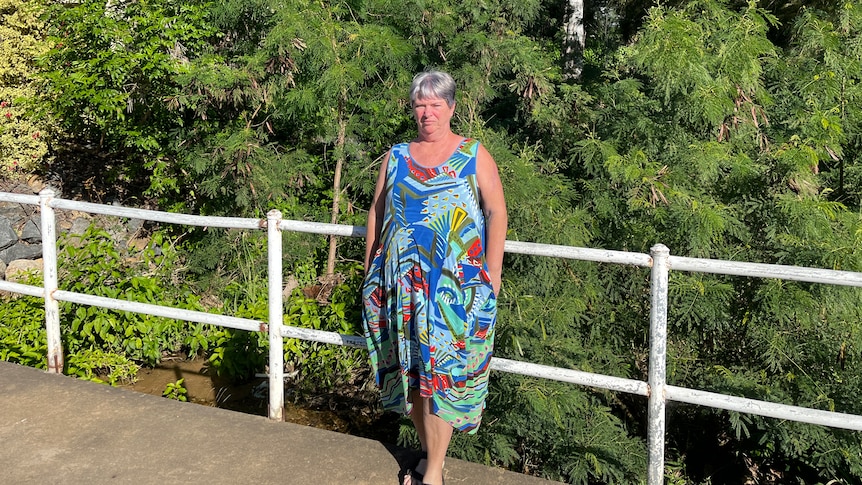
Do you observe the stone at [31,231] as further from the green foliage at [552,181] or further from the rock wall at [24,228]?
the green foliage at [552,181]

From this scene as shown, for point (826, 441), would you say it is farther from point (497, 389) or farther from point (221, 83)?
point (221, 83)

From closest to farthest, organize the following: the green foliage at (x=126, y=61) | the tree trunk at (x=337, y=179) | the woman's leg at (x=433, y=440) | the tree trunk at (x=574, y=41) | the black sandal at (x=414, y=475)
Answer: the woman's leg at (x=433, y=440) < the black sandal at (x=414, y=475) < the tree trunk at (x=337, y=179) < the green foliage at (x=126, y=61) < the tree trunk at (x=574, y=41)

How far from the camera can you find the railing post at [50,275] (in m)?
4.84

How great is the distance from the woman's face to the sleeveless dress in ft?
0.37

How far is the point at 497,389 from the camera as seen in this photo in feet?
15.5

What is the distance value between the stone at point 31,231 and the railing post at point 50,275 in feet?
19.0

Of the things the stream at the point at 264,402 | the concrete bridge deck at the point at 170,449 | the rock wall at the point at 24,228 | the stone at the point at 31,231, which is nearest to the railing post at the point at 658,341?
the concrete bridge deck at the point at 170,449

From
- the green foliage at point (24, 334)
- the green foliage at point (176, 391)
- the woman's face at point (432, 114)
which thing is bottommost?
the green foliage at point (176, 391)

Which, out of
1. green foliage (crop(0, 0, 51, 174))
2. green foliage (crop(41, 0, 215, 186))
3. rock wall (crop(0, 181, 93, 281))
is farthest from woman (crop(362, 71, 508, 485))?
green foliage (crop(0, 0, 51, 174))

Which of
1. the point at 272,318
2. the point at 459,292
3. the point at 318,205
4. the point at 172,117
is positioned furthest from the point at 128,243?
the point at 459,292

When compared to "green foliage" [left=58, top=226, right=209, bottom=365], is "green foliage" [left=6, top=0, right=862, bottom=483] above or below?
above

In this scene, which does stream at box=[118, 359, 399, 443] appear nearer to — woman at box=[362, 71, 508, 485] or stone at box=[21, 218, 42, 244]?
woman at box=[362, 71, 508, 485]

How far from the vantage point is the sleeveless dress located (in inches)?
126

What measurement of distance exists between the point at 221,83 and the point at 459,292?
470 cm
